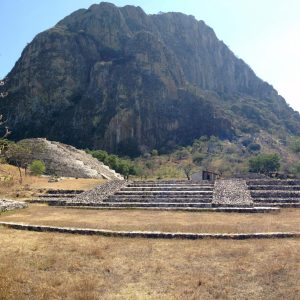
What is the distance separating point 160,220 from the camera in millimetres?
23547

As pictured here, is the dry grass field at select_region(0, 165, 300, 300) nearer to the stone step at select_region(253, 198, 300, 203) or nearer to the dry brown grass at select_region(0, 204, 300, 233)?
the dry brown grass at select_region(0, 204, 300, 233)

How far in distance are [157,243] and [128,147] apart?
107106 millimetres

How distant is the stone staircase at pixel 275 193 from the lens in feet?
100

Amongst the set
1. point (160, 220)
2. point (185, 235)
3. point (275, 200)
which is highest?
point (275, 200)

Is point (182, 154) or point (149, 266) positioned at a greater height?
point (182, 154)

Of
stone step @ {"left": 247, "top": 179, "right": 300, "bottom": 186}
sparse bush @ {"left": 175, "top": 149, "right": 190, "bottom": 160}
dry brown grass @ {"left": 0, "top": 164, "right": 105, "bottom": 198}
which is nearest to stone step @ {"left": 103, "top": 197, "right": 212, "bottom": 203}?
dry brown grass @ {"left": 0, "top": 164, "right": 105, "bottom": 198}

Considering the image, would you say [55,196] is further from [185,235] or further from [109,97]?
[109,97]

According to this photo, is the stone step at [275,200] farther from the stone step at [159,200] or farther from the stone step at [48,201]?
the stone step at [48,201]

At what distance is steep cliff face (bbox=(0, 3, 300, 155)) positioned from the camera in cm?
12694

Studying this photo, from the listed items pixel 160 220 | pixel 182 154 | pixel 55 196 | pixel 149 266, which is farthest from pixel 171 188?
pixel 182 154

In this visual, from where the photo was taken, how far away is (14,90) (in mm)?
133250

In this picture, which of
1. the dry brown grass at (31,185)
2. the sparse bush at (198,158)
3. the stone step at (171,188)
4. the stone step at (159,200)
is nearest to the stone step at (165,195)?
the stone step at (159,200)

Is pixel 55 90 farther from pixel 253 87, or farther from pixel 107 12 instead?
pixel 253 87

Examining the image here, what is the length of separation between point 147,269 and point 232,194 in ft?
70.3
